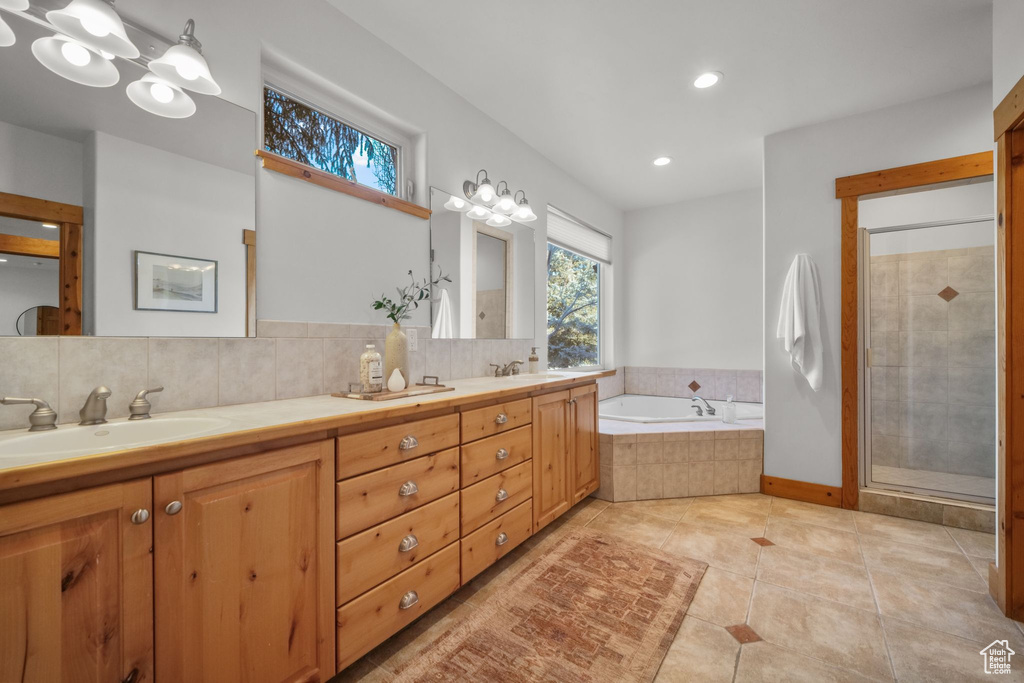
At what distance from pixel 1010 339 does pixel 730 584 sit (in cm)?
147

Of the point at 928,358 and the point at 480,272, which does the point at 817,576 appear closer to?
the point at 928,358

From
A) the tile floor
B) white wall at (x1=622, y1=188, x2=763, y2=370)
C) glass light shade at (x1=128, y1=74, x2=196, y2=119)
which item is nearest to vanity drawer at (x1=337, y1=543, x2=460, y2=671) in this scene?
the tile floor

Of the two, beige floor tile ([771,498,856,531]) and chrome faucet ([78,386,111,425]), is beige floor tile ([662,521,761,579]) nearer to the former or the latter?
beige floor tile ([771,498,856,531])

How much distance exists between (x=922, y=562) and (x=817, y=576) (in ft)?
1.94

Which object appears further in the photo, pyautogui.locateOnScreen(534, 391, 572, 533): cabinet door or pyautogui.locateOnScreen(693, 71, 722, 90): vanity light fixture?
pyautogui.locateOnScreen(693, 71, 722, 90): vanity light fixture

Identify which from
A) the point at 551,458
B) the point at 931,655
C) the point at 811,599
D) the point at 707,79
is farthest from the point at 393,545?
the point at 707,79

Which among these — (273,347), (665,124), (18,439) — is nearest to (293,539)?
(18,439)

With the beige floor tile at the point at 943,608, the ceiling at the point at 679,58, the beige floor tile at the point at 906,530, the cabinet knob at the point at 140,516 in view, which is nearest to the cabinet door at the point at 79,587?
the cabinet knob at the point at 140,516

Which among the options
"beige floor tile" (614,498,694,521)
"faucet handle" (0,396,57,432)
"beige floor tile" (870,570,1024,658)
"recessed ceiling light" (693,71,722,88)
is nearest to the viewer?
"faucet handle" (0,396,57,432)

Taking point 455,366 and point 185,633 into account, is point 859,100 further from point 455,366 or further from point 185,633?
point 185,633

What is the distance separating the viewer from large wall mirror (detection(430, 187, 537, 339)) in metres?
2.50

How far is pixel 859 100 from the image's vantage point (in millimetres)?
2713

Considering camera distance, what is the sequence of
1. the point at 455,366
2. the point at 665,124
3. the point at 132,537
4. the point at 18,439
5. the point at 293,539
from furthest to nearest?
the point at 665,124 → the point at 455,366 → the point at 293,539 → the point at 18,439 → the point at 132,537

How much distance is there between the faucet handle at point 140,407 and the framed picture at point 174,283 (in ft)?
0.89
